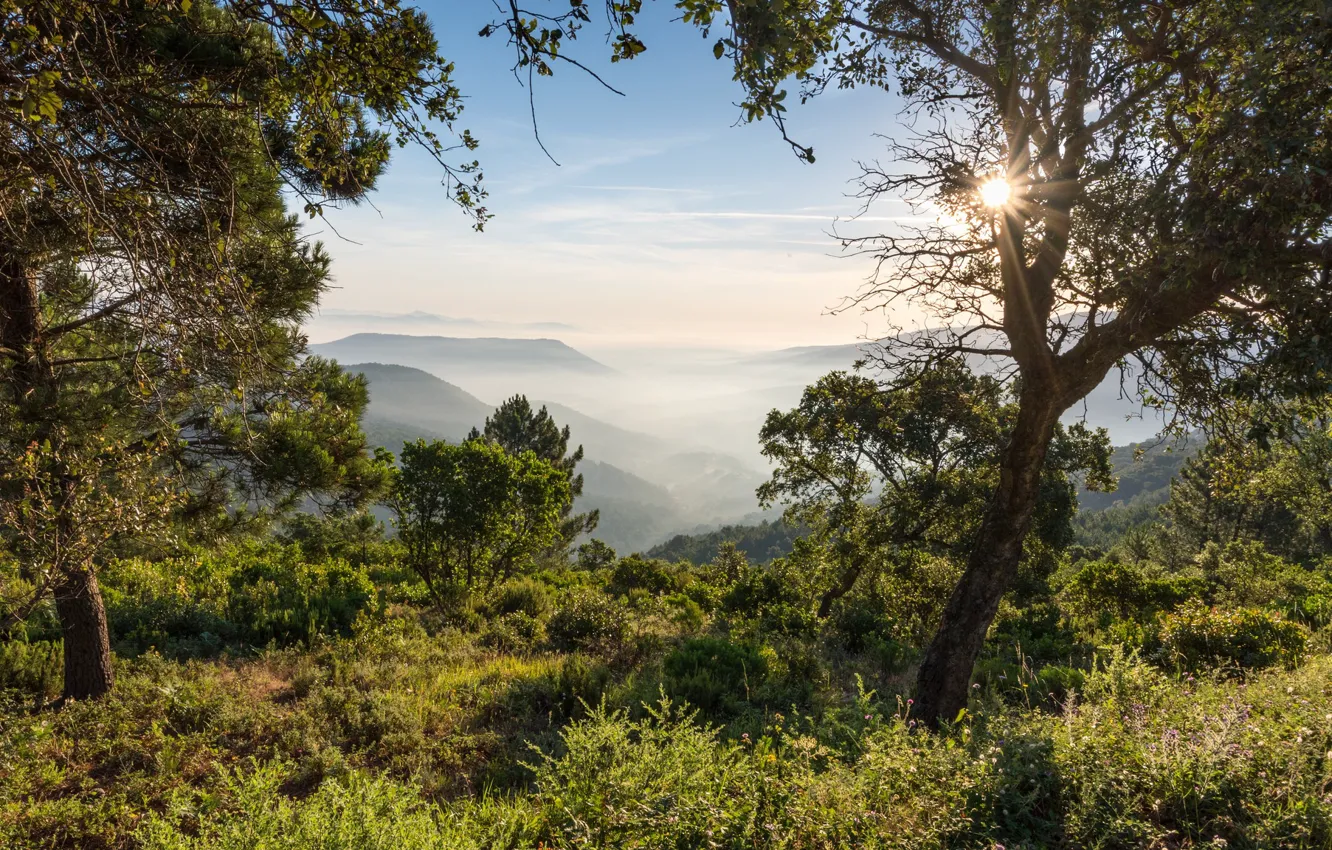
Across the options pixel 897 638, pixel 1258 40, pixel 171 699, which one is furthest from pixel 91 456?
pixel 897 638

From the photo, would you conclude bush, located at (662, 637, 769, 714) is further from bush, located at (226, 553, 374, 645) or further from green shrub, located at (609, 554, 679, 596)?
green shrub, located at (609, 554, 679, 596)

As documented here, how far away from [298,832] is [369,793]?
1.39 feet

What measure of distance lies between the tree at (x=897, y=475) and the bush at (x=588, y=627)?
3.94 m

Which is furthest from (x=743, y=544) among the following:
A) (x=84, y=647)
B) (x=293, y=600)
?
(x=84, y=647)

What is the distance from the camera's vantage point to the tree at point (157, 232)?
3178mm

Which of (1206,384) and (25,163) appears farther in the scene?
(1206,384)

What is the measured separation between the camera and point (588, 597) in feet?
37.6

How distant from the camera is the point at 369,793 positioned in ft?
11.9

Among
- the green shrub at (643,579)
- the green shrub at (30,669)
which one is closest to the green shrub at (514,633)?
the green shrub at (30,669)

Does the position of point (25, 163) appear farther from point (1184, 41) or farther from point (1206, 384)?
point (1206, 384)

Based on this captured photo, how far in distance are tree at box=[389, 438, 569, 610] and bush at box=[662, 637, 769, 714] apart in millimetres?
5638

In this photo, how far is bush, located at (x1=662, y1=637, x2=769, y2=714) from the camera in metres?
7.13

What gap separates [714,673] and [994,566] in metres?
3.67

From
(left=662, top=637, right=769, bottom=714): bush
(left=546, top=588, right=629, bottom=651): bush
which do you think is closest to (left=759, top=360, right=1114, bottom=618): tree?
(left=662, top=637, right=769, bottom=714): bush
